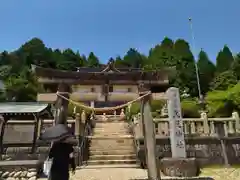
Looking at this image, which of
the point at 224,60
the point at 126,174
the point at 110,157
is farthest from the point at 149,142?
the point at 224,60

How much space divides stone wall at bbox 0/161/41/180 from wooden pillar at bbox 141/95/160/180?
4.50 meters

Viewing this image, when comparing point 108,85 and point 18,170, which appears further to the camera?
point 18,170

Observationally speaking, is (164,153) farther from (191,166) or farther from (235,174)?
(235,174)

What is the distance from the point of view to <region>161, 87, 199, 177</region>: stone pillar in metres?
10.6

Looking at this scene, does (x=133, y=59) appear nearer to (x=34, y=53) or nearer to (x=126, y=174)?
(x=34, y=53)

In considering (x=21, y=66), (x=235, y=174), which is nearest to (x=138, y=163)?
(x=235, y=174)

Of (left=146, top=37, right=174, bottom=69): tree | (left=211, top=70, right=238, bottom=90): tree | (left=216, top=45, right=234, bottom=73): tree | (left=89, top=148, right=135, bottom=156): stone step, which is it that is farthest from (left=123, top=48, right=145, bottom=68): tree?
(left=89, top=148, right=135, bottom=156): stone step

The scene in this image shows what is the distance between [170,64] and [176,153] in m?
35.8

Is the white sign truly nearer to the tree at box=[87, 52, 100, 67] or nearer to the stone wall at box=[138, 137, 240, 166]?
the stone wall at box=[138, 137, 240, 166]

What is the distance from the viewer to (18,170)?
339 inches

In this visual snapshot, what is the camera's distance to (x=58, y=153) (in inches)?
249

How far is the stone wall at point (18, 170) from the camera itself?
8.46 meters

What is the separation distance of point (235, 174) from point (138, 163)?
15.7 feet

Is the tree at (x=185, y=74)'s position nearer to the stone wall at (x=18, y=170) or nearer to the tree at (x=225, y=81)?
the tree at (x=225, y=81)
